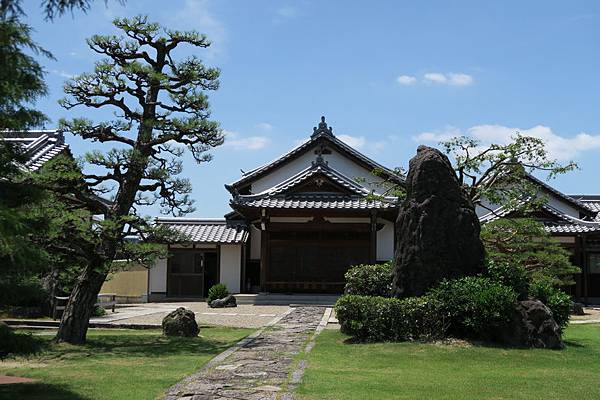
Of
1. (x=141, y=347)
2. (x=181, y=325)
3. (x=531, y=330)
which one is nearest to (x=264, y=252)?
(x=181, y=325)

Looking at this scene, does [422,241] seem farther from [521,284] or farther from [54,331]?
[54,331]

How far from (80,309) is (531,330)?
8985 millimetres

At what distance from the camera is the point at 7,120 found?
6.41 m

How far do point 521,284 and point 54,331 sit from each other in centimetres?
1125

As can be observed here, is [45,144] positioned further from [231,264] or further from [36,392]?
[36,392]

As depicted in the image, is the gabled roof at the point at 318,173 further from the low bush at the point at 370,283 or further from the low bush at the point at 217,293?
the low bush at the point at 370,283

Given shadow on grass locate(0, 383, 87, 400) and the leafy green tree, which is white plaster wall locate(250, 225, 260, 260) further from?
shadow on grass locate(0, 383, 87, 400)

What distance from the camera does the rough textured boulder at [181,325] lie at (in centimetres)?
1430

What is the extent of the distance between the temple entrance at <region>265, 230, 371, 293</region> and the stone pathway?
11.6 meters

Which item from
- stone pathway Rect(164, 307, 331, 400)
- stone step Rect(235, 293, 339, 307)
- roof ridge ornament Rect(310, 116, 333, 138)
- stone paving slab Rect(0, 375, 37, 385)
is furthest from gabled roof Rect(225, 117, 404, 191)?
stone paving slab Rect(0, 375, 37, 385)

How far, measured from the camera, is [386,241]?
28.2 meters

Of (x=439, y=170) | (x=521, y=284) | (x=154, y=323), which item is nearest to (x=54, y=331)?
(x=154, y=323)

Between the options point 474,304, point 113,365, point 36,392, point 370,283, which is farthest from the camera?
point 370,283

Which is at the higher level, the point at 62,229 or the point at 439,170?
the point at 439,170
